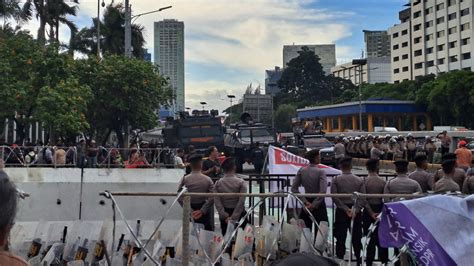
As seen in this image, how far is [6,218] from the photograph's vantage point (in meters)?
2.37

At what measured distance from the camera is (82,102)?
26938 millimetres

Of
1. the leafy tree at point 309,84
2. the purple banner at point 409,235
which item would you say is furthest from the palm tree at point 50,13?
the leafy tree at point 309,84

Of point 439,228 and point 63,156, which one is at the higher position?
point 63,156

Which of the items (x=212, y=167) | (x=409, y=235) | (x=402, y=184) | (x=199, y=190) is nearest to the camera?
(x=409, y=235)

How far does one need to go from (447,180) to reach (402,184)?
58 centimetres

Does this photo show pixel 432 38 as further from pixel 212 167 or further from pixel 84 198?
pixel 84 198

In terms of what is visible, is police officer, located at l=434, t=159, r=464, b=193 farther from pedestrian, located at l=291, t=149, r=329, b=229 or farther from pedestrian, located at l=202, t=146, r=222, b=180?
pedestrian, located at l=202, t=146, r=222, b=180

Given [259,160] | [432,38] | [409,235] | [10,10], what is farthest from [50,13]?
[432,38]

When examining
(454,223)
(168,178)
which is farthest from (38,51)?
(454,223)

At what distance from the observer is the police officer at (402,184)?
7.70m

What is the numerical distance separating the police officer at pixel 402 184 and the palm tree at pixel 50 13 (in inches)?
1101

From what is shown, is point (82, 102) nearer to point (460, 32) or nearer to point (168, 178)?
point (168, 178)

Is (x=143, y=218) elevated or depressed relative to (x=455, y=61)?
depressed

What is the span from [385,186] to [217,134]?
21.6m
